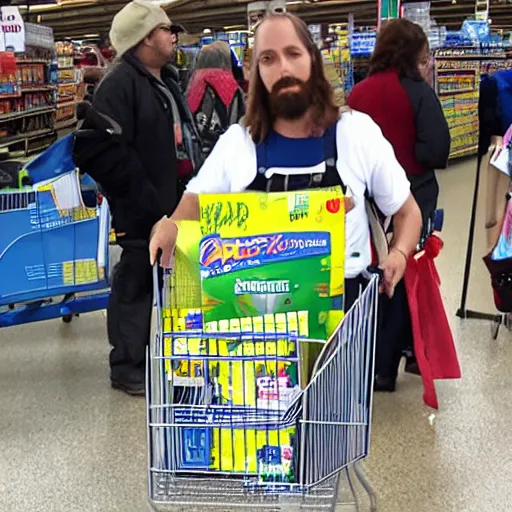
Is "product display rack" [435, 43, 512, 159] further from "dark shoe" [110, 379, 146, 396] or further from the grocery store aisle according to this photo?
"dark shoe" [110, 379, 146, 396]

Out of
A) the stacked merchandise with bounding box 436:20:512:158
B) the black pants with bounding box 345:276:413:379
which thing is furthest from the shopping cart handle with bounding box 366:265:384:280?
the stacked merchandise with bounding box 436:20:512:158

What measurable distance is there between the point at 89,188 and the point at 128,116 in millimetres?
499

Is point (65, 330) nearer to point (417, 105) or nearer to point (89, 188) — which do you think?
point (89, 188)

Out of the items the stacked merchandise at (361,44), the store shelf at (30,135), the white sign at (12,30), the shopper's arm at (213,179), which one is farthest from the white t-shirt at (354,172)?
the stacked merchandise at (361,44)

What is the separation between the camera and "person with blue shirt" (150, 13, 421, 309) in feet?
6.43

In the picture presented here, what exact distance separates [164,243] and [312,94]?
1.82ft

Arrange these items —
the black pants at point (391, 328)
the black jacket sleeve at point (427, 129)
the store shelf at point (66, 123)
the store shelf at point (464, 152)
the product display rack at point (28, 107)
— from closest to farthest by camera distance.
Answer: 1. the black pants at point (391, 328)
2. the black jacket sleeve at point (427, 129)
3. the product display rack at point (28, 107)
4. the store shelf at point (464, 152)
5. the store shelf at point (66, 123)

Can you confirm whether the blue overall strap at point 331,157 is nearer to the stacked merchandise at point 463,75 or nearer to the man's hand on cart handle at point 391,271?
the man's hand on cart handle at point 391,271

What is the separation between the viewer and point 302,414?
4.93 feet

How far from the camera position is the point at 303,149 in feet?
6.50

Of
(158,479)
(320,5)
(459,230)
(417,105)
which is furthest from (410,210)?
(320,5)

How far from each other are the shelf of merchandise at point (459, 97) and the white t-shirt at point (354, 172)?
914 centimetres

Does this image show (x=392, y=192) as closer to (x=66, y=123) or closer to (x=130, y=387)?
(x=130, y=387)

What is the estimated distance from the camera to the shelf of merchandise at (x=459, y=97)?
36.0 feet
